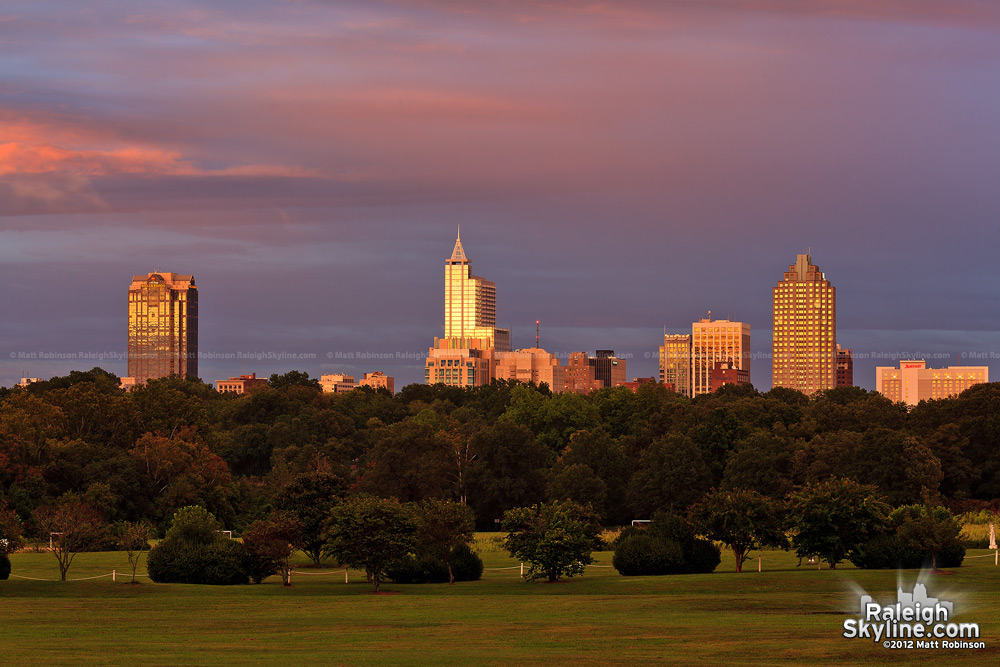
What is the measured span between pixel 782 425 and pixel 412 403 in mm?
65137

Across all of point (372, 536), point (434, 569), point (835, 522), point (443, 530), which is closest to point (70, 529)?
point (372, 536)

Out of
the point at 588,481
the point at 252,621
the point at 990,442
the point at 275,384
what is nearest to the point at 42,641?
the point at 252,621

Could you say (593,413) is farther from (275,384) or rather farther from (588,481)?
(275,384)

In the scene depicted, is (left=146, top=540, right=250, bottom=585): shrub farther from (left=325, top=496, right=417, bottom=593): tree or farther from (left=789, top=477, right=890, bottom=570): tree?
(left=789, top=477, right=890, bottom=570): tree

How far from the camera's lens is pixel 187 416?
11294cm

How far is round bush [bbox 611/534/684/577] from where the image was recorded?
2094 inches

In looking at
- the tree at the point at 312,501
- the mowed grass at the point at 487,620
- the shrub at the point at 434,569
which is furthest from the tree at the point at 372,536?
the tree at the point at 312,501

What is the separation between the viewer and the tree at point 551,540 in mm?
51625

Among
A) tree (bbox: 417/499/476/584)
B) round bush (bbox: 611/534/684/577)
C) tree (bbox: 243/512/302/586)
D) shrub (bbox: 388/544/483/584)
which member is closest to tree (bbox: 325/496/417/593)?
tree (bbox: 417/499/476/584)

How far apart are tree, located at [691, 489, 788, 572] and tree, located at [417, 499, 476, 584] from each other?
36.4 ft

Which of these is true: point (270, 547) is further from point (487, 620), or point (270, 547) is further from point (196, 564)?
point (487, 620)

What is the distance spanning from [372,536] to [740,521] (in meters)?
16.5

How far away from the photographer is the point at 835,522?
54.2 meters

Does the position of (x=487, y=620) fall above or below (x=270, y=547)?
below
